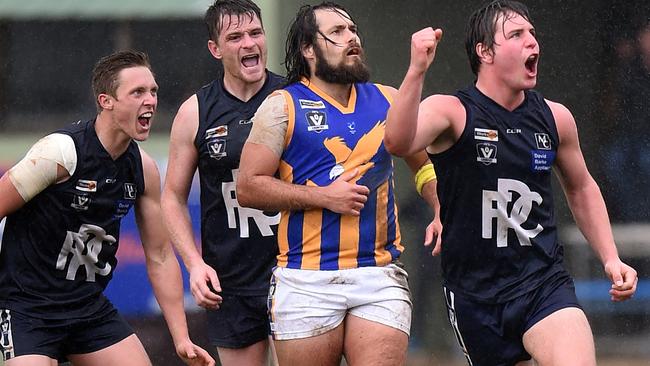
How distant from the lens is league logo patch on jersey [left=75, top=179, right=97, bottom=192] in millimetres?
6078

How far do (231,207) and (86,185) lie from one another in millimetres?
680

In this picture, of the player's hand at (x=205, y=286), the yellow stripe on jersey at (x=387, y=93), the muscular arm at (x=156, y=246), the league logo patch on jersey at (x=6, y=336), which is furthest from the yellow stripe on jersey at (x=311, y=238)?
the league logo patch on jersey at (x=6, y=336)

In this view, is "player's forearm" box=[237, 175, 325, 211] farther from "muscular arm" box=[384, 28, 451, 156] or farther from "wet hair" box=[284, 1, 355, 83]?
"wet hair" box=[284, 1, 355, 83]

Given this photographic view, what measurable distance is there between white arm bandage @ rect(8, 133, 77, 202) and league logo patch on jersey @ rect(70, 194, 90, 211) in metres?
0.11

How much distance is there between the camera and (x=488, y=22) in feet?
19.0

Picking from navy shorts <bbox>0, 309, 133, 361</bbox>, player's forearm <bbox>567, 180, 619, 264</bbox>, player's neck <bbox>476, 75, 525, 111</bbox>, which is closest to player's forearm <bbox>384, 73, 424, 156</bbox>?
player's neck <bbox>476, 75, 525, 111</bbox>

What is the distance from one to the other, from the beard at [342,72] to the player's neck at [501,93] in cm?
55

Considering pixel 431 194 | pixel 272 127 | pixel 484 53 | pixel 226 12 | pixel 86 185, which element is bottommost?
pixel 431 194

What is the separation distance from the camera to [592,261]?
8516 millimetres

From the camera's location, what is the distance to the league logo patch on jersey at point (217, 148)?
630 centimetres

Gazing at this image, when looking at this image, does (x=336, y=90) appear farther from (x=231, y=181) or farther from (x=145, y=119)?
(x=145, y=119)

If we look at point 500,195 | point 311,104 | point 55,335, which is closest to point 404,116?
point 311,104

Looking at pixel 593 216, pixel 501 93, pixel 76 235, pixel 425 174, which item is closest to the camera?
pixel 501 93

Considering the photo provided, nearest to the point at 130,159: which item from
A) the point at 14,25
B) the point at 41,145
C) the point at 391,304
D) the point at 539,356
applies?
the point at 41,145
